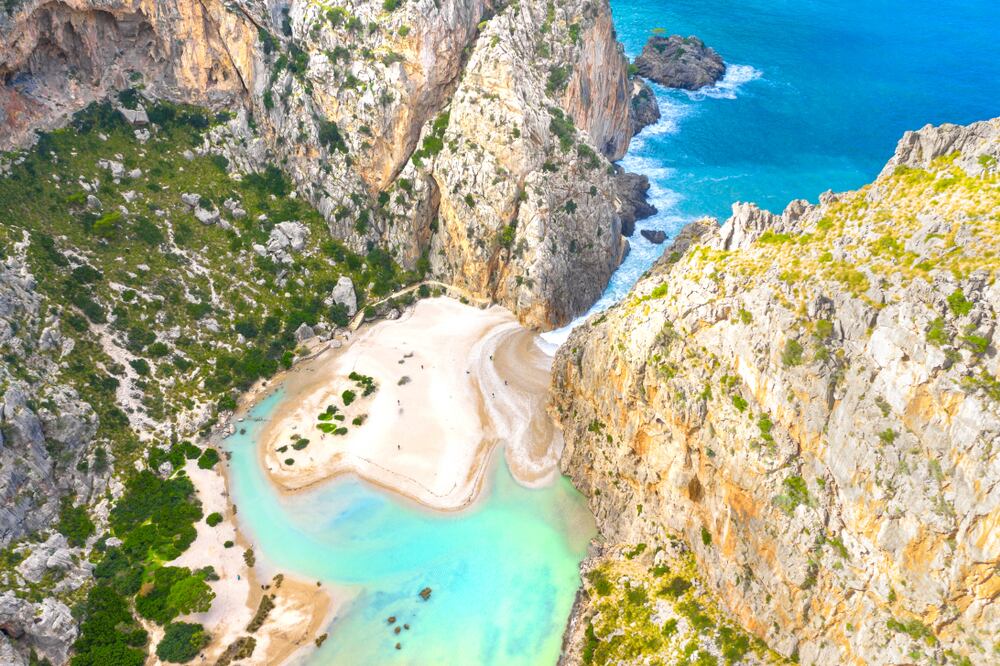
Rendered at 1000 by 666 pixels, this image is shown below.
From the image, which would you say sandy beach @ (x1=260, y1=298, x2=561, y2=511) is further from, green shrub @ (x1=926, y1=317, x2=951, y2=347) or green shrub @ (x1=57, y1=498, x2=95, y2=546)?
green shrub @ (x1=926, y1=317, x2=951, y2=347)

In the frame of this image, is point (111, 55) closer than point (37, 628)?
No

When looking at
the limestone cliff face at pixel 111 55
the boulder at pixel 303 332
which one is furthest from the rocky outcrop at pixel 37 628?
the limestone cliff face at pixel 111 55

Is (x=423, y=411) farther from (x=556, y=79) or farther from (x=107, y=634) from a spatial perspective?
(x=556, y=79)

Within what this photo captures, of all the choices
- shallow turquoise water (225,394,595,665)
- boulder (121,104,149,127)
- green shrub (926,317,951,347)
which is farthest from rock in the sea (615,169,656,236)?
boulder (121,104,149,127)

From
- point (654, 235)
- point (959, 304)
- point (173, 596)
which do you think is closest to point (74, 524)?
point (173, 596)

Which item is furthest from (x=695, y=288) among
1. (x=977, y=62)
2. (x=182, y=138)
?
(x=977, y=62)

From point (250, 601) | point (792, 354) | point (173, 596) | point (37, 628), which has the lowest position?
point (37, 628)
